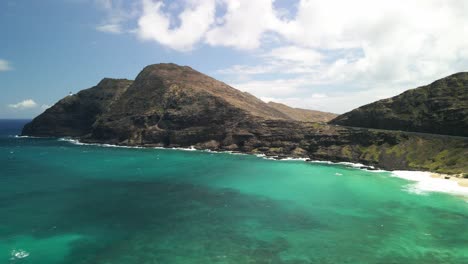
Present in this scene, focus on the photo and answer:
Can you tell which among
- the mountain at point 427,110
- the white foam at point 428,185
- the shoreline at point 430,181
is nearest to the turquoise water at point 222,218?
the white foam at point 428,185

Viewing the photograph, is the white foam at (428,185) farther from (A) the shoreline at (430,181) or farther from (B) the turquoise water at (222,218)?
(B) the turquoise water at (222,218)

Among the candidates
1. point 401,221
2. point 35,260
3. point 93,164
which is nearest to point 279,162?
point 93,164

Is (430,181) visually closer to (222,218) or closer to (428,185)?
(428,185)

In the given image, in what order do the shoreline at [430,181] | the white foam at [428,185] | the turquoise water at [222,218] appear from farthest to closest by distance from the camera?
the shoreline at [430,181] < the white foam at [428,185] < the turquoise water at [222,218]

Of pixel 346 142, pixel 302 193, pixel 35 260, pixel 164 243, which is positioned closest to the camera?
pixel 35 260

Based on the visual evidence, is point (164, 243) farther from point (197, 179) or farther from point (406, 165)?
point (406, 165)

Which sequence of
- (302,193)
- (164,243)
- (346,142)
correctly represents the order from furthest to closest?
(346,142) < (302,193) < (164,243)
